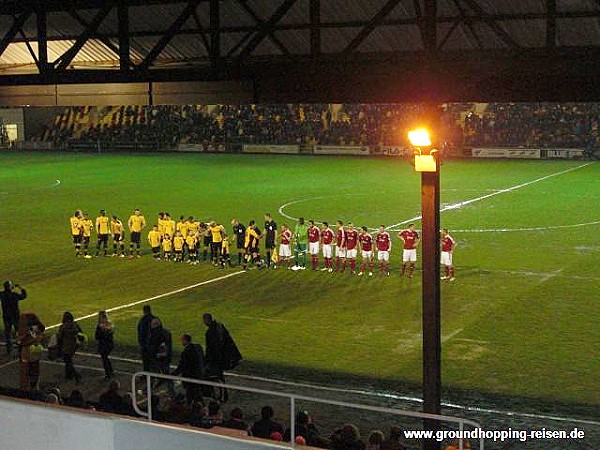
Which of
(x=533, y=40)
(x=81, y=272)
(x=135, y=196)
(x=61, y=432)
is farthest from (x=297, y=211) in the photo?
(x=61, y=432)

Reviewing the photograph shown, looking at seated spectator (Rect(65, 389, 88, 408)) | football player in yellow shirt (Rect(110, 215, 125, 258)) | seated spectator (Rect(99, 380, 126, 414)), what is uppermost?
football player in yellow shirt (Rect(110, 215, 125, 258))

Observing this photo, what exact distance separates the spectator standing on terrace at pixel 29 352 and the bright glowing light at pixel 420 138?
677 cm

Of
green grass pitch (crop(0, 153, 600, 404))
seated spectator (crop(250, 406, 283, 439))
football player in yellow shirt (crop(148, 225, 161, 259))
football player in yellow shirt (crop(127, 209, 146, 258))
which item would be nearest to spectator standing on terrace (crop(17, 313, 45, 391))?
green grass pitch (crop(0, 153, 600, 404))

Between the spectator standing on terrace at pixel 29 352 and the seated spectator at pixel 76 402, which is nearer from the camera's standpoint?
the seated spectator at pixel 76 402

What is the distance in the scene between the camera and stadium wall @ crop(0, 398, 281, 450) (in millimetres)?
7266

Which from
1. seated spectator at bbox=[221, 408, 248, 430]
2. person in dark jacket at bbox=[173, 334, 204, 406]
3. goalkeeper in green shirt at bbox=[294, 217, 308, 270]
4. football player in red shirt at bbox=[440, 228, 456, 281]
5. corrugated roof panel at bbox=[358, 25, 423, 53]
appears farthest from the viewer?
goalkeeper in green shirt at bbox=[294, 217, 308, 270]

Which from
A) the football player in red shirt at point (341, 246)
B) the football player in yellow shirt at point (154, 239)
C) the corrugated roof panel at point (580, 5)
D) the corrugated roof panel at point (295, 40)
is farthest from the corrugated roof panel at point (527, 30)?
the football player in yellow shirt at point (154, 239)

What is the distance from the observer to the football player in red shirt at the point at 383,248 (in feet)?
77.6

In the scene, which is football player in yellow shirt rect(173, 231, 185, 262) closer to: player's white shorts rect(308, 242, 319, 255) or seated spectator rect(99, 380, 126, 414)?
player's white shorts rect(308, 242, 319, 255)

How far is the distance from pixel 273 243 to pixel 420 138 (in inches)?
569

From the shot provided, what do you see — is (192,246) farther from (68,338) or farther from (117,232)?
(68,338)

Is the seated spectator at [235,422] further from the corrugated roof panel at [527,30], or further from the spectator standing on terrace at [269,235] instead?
the spectator standing on terrace at [269,235]

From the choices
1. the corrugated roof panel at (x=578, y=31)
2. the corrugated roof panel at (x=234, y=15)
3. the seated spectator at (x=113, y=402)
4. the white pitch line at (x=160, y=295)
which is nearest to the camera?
the seated spectator at (x=113, y=402)

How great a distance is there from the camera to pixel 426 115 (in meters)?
10.8
